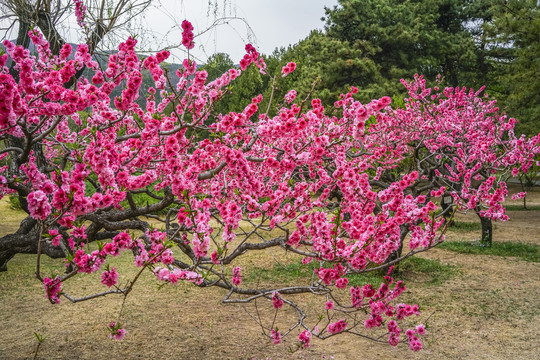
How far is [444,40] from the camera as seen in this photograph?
2252 cm

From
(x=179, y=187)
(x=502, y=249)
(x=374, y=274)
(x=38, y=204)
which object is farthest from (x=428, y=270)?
(x=38, y=204)

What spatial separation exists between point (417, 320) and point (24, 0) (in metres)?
5.73

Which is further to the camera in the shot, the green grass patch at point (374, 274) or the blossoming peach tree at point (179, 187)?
the green grass patch at point (374, 274)

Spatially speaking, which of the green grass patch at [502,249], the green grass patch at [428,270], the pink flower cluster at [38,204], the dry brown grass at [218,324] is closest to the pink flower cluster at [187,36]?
the pink flower cluster at [38,204]

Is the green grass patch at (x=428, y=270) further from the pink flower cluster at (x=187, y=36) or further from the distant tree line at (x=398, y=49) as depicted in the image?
the distant tree line at (x=398, y=49)

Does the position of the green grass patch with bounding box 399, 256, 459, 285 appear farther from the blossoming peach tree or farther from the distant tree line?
the distant tree line

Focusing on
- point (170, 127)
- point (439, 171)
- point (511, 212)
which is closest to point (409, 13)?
point (511, 212)

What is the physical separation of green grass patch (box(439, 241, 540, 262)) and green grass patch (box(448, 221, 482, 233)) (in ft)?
6.93

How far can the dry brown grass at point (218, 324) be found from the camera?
4195 mm

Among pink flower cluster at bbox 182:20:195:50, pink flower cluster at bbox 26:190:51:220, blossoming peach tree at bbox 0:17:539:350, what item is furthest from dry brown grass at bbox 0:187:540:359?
pink flower cluster at bbox 182:20:195:50

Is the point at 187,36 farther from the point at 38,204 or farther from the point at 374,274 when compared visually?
the point at 374,274

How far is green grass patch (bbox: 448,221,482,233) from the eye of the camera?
37.9 ft

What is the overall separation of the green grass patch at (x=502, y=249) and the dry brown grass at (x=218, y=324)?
3.95 feet

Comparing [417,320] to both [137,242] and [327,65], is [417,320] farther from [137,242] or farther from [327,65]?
[327,65]
